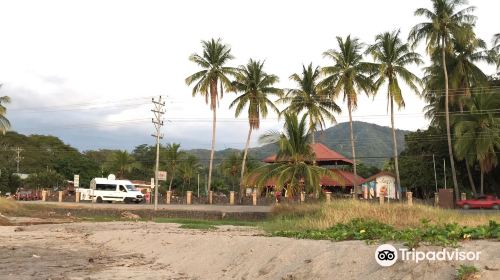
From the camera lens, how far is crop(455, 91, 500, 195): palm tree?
3712 centimetres

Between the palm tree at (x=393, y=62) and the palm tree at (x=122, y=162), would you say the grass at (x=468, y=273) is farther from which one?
the palm tree at (x=122, y=162)

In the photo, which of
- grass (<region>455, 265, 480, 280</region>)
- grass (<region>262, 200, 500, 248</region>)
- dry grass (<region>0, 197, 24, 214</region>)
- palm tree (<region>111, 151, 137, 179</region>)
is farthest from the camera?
palm tree (<region>111, 151, 137, 179</region>)

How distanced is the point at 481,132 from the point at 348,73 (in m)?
12.0

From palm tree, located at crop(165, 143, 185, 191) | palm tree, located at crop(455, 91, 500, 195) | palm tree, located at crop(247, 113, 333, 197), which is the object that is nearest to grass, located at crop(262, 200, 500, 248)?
palm tree, located at crop(247, 113, 333, 197)

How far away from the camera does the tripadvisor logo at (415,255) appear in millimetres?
6758

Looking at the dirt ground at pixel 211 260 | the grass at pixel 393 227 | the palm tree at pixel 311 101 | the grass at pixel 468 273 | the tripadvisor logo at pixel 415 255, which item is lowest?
the dirt ground at pixel 211 260

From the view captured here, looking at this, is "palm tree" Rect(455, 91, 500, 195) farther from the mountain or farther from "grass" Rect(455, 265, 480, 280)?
the mountain

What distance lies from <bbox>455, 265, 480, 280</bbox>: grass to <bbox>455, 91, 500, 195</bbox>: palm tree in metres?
34.0

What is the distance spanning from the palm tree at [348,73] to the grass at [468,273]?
36.4 m

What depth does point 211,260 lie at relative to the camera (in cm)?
1041

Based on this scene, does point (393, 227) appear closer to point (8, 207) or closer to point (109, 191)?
point (8, 207)

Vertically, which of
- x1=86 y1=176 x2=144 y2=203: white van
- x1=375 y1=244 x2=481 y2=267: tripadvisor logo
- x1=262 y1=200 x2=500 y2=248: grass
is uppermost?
x1=86 y1=176 x2=144 y2=203: white van

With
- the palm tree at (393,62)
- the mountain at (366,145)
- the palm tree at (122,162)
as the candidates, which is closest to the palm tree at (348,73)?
the palm tree at (393,62)

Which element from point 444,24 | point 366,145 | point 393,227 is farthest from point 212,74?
point 366,145
